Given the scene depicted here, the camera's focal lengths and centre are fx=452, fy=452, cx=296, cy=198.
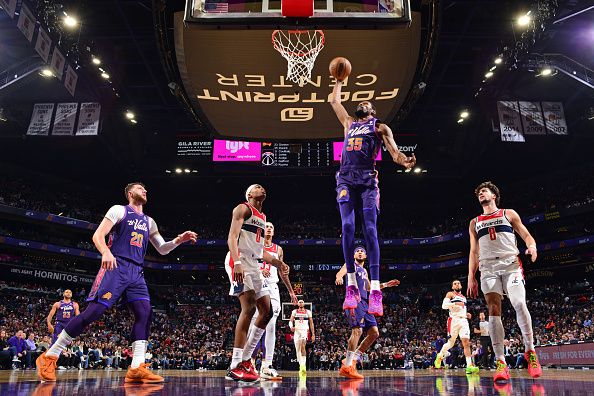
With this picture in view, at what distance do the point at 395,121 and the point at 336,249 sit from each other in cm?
2469

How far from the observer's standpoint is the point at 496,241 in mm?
6078

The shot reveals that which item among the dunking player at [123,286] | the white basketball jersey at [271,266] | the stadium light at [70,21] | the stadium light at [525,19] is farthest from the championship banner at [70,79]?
the stadium light at [525,19]

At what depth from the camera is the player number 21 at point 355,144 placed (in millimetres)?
5848

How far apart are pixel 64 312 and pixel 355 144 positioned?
10682 millimetres

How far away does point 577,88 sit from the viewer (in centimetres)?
2470

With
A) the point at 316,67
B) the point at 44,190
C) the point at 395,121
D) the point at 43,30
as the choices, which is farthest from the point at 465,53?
the point at 44,190

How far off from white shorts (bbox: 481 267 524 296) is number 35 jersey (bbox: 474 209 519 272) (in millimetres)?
123

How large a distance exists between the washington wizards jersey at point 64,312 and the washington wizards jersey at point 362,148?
1039 cm

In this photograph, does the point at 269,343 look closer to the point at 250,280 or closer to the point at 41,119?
the point at 250,280

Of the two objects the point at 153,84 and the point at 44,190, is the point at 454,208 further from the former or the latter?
the point at 44,190

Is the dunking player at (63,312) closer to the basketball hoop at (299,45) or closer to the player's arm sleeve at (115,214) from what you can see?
the player's arm sleeve at (115,214)

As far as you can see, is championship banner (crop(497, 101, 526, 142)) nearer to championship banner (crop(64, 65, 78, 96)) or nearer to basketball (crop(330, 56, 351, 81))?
basketball (crop(330, 56, 351, 81))

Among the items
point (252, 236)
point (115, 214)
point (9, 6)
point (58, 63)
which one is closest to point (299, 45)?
point (252, 236)

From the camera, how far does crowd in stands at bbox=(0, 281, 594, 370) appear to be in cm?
2066
